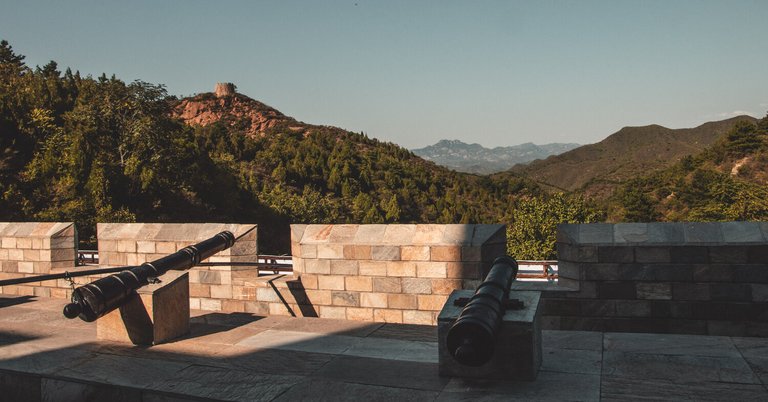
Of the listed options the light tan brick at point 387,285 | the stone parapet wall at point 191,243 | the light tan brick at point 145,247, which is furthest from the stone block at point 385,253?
the light tan brick at point 145,247

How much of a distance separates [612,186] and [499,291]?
369 feet

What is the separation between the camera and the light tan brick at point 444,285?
21.8ft

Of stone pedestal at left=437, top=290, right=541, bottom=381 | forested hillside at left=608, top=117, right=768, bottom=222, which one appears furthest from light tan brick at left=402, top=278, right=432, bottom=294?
forested hillside at left=608, top=117, right=768, bottom=222

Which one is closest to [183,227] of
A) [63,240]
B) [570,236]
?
[63,240]

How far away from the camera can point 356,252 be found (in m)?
7.10

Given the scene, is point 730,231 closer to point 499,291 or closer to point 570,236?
point 570,236

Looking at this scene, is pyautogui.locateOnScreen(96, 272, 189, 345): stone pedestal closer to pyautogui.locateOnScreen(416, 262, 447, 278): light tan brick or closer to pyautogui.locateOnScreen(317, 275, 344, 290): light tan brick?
pyautogui.locateOnScreen(317, 275, 344, 290): light tan brick

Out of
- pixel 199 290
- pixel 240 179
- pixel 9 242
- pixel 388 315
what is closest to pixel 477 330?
pixel 388 315

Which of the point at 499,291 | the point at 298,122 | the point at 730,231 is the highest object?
the point at 298,122

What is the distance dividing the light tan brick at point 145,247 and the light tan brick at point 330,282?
2646 mm

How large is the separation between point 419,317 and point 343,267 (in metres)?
1.16

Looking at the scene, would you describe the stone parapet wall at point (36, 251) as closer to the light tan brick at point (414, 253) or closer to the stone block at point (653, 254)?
the light tan brick at point (414, 253)

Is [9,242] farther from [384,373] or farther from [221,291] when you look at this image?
[384,373]

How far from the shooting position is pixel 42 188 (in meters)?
31.6
